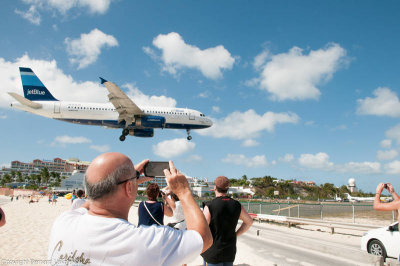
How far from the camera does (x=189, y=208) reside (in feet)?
5.65

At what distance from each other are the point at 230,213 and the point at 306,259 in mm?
5474

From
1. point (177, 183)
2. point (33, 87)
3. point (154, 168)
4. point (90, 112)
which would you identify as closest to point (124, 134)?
point (90, 112)

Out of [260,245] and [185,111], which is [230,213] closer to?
[260,245]

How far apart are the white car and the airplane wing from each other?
79.9 ft

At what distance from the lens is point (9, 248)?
9094 mm

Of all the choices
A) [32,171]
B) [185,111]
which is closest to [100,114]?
[185,111]

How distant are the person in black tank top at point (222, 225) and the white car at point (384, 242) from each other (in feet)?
21.1

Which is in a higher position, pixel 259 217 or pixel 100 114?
pixel 100 114

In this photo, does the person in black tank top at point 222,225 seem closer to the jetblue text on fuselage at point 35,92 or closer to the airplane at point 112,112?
the airplane at point 112,112

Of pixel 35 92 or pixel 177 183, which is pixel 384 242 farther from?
pixel 35 92

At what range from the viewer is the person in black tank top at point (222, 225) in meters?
3.65

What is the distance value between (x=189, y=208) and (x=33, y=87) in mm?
36959

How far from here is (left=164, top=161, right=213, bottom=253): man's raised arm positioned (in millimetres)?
1674

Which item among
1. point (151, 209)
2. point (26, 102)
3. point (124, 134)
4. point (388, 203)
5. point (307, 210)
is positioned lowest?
point (307, 210)
